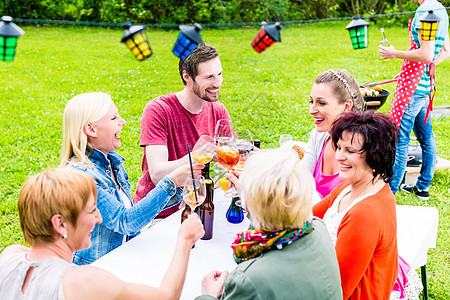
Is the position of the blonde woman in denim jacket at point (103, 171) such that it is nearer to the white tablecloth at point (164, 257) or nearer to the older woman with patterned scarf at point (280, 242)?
the white tablecloth at point (164, 257)

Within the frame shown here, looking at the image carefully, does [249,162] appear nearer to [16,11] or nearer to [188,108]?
[188,108]

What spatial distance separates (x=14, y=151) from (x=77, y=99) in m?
3.76

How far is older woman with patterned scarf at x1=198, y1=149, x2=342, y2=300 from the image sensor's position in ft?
5.26

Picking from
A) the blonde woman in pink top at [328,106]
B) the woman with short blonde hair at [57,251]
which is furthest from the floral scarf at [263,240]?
the blonde woman in pink top at [328,106]

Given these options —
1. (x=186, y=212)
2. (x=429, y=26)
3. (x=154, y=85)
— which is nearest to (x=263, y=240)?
(x=186, y=212)

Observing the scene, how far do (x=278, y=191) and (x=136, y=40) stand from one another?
137 cm

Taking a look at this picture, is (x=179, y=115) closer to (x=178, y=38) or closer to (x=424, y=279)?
(x=178, y=38)

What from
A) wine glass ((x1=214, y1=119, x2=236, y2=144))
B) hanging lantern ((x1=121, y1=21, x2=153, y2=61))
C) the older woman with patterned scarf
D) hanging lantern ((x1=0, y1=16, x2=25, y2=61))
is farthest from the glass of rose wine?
hanging lantern ((x1=0, y1=16, x2=25, y2=61))

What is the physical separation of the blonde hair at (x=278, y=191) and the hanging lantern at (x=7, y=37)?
1415 mm

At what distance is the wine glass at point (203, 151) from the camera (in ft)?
8.54

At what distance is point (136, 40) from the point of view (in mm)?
2480

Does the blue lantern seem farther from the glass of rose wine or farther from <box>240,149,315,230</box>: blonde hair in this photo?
<box>240,149,315,230</box>: blonde hair

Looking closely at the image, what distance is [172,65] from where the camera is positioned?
10.3 m

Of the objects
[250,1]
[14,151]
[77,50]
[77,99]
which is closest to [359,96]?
[77,99]
